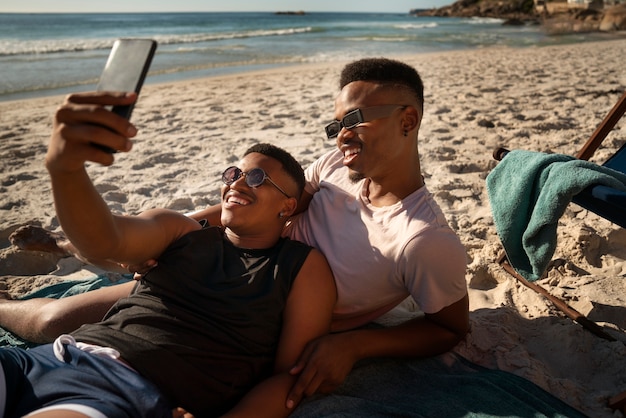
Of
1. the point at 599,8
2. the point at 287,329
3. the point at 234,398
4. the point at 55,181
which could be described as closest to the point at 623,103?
the point at 287,329

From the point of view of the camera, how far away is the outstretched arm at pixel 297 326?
1.89 metres

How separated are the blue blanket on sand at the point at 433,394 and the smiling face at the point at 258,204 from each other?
72 cm

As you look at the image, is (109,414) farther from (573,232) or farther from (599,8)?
(599,8)

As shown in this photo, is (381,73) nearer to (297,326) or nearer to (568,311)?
(297,326)

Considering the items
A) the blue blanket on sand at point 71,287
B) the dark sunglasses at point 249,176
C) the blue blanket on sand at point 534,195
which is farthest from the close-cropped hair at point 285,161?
the blue blanket on sand at point 71,287

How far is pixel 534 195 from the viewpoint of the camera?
2.55m

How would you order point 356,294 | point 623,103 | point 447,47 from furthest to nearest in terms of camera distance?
point 447,47 < point 623,103 < point 356,294

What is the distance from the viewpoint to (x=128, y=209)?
421 centimetres

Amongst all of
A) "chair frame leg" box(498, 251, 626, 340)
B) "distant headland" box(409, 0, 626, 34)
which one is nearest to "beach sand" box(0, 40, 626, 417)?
"chair frame leg" box(498, 251, 626, 340)

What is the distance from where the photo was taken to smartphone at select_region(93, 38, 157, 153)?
1.46 m

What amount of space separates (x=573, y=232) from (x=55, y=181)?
3.15 meters

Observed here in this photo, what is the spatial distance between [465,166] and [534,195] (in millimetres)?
2291

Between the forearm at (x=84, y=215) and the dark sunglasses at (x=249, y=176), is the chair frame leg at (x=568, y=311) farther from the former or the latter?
the forearm at (x=84, y=215)

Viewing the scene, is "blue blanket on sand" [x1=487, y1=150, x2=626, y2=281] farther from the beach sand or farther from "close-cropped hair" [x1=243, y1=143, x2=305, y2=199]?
"close-cropped hair" [x1=243, y1=143, x2=305, y2=199]
